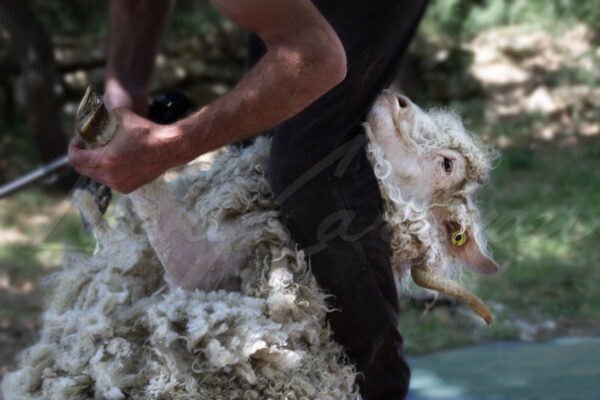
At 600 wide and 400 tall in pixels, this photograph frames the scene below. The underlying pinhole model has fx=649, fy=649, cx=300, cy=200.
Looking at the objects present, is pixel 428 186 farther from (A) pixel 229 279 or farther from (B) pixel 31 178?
(B) pixel 31 178

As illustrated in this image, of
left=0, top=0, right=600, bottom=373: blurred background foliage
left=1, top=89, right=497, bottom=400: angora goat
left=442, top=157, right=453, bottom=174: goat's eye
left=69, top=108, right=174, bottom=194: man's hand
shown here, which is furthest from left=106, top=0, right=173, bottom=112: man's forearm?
left=0, top=0, right=600, bottom=373: blurred background foliage

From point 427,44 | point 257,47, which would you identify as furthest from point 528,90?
point 257,47

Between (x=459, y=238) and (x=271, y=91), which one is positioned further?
(x=459, y=238)

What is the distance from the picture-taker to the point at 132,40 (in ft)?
5.82

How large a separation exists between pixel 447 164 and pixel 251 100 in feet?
2.01

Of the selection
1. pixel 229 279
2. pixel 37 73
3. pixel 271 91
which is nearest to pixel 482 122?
pixel 37 73

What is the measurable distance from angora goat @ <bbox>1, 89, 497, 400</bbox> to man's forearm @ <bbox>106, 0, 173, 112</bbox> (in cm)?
32

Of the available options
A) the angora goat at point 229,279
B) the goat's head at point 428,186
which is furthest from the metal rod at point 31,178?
the goat's head at point 428,186

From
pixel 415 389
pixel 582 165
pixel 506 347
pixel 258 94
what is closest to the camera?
pixel 258 94

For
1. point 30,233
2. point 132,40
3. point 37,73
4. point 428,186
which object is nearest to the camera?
point 428,186

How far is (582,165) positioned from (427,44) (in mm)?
2644

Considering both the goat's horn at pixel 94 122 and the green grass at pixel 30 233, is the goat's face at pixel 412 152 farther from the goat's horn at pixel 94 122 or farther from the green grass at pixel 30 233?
the green grass at pixel 30 233

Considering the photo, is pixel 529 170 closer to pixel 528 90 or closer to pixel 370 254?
pixel 528 90

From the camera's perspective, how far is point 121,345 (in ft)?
4.46
